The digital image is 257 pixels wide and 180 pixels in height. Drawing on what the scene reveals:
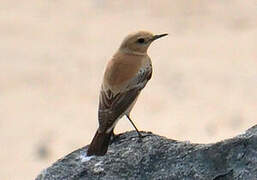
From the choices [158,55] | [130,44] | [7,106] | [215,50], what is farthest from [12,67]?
[130,44]

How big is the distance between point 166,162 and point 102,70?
10771mm

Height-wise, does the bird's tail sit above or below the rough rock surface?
above

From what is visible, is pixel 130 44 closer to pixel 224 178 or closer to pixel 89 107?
pixel 224 178

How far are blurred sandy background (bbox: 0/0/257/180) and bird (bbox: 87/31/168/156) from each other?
5.84 m

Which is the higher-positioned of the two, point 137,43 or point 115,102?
point 137,43

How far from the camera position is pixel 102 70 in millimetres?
17078

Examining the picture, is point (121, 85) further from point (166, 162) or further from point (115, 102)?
point (166, 162)

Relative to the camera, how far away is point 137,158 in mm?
6500

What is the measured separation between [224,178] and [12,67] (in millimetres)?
11511

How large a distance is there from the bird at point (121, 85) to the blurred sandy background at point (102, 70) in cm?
584

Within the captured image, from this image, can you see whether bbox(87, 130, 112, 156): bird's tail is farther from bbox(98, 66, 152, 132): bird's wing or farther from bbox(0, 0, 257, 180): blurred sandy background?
bbox(0, 0, 257, 180): blurred sandy background

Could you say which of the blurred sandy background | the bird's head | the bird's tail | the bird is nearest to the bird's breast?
the bird

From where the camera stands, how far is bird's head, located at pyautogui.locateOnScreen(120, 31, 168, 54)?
801 cm

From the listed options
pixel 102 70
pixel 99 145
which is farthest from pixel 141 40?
pixel 102 70
